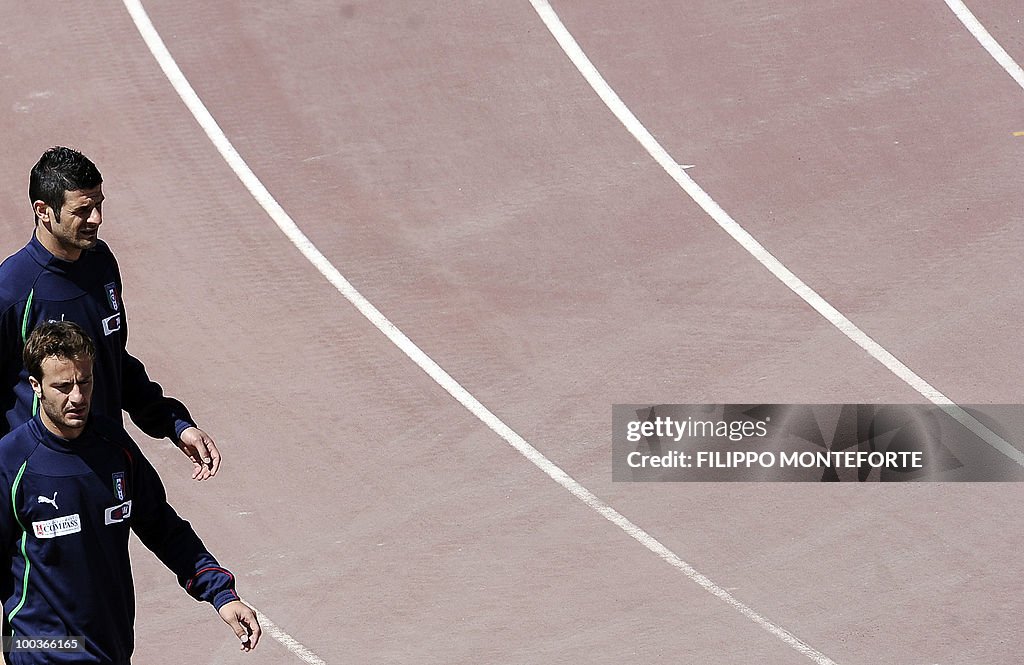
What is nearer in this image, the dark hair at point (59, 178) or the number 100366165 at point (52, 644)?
the number 100366165 at point (52, 644)

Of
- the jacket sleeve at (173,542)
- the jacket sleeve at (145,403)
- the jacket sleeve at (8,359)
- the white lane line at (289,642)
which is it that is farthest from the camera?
the white lane line at (289,642)

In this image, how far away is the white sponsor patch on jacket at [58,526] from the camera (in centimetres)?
490

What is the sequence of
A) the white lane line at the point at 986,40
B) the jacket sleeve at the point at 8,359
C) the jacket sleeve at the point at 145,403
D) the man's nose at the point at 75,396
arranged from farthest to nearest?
1. the white lane line at the point at 986,40
2. the jacket sleeve at the point at 145,403
3. the jacket sleeve at the point at 8,359
4. the man's nose at the point at 75,396

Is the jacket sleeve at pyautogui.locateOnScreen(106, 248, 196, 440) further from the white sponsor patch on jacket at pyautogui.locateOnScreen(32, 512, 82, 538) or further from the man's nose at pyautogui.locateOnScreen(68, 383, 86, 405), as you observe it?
the man's nose at pyautogui.locateOnScreen(68, 383, 86, 405)

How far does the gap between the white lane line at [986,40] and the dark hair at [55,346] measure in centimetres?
1101

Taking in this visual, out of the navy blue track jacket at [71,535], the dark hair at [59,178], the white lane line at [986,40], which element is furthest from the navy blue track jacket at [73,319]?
the white lane line at [986,40]

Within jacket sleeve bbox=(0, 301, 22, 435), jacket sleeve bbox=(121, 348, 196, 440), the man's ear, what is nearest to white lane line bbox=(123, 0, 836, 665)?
jacket sleeve bbox=(121, 348, 196, 440)

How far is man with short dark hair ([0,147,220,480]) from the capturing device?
5.67 metres

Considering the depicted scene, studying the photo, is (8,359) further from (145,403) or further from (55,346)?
(55,346)

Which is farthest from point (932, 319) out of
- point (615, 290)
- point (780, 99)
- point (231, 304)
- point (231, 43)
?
point (231, 43)

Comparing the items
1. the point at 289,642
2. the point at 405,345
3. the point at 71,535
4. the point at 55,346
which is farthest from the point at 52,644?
the point at 405,345

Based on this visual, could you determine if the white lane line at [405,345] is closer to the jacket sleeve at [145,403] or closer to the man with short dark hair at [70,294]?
the jacket sleeve at [145,403]

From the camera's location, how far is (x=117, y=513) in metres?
5.07

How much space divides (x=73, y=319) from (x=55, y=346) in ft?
3.51
